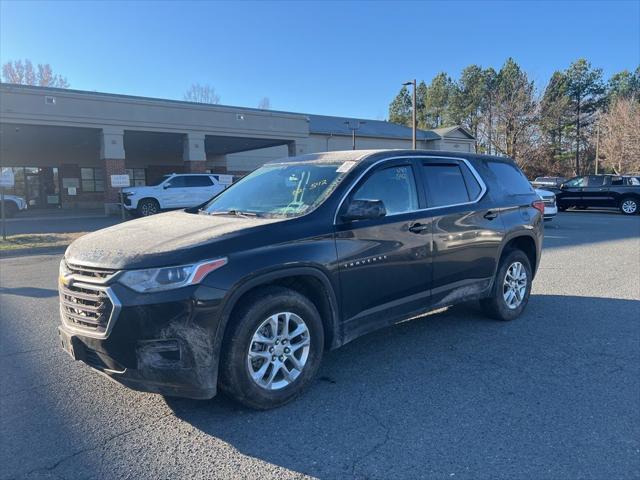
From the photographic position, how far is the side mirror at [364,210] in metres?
3.74

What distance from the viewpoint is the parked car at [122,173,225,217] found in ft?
65.5

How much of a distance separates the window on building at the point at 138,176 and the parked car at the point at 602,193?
2651 centimetres

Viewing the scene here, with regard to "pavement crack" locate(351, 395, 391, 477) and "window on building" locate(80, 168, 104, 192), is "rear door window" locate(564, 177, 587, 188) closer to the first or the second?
"pavement crack" locate(351, 395, 391, 477)

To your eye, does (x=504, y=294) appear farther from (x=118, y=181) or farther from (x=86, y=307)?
(x=118, y=181)

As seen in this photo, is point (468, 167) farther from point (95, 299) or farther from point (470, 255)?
point (95, 299)

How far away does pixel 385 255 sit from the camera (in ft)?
13.3

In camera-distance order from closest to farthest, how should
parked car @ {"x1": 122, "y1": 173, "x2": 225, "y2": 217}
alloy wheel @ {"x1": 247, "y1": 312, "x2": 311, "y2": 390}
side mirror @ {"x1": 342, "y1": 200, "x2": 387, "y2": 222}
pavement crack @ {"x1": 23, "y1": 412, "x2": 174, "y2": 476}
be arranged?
pavement crack @ {"x1": 23, "y1": 412, "x2": 174, "y2": 476}
alloy wheel @ {"x1": 247, "y1": 312, "x2": 311, "y2": 390}
side mirror @ {"x1": 342, "y1": 200, "x2": 387, "y2": 222}
parked car @ {"x1": 122, "y1": 173, "x2": 225, "y2": 217}

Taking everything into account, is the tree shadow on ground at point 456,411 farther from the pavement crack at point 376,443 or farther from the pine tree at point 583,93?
the pine tree at point 583,93

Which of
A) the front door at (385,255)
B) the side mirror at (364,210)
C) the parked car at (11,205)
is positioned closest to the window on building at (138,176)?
the parked car at (11,205)

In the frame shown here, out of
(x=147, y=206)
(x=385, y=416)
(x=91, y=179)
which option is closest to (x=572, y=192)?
(x=147, y=206)

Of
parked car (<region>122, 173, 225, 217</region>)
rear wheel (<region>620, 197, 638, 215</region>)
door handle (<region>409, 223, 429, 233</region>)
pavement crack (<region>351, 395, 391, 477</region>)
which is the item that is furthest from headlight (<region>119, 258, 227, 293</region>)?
rear wheel (<region>620, 197, 638, 215</region>)

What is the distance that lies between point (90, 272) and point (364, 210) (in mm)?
1983

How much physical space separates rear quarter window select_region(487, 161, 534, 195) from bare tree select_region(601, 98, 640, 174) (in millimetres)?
47446

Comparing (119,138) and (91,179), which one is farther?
(91,179)
